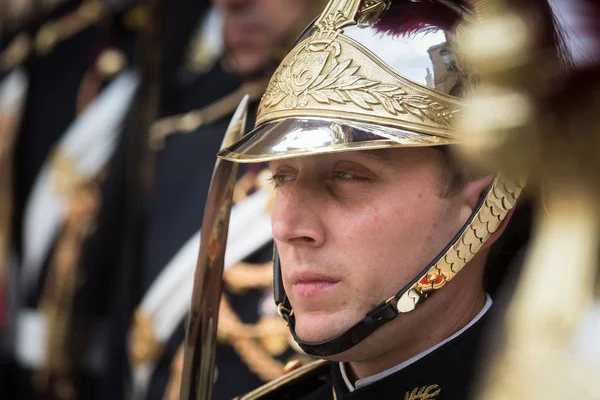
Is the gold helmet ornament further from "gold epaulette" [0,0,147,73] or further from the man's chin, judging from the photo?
"gold epaulette" [0,0,147,73]

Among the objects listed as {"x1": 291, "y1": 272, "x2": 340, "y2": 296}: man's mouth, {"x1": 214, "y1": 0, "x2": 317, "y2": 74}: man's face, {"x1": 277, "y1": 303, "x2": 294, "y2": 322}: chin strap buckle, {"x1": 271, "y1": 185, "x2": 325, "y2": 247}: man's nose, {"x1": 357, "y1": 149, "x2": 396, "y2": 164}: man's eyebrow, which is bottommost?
{"x1": 214, "y1": 0, "x2": 317, "y2": 74}: man's face

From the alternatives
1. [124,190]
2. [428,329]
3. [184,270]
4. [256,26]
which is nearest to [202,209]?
[184,270]

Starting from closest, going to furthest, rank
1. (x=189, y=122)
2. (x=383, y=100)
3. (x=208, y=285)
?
1. (x=383, y=100)
2. (x=208, y=285)
3. (x=189, y=122)

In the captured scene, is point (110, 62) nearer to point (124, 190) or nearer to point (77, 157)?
point (77, 157)

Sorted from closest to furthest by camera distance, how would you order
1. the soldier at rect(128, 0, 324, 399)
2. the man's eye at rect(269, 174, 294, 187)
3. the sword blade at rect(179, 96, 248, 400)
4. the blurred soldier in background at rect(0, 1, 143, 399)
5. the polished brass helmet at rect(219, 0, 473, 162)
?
the polished brass helmet at rect(219, 0, 473, 162) < the man's eye at rect(269, 174, 294, 187) < the sword blade at rect(179, 96, 248, 400) < the soldier at rect(128, 0, 324, 399) < the blurred soldier in background at rect(0, 1, 143, 399)

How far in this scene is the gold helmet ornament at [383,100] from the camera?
139cm

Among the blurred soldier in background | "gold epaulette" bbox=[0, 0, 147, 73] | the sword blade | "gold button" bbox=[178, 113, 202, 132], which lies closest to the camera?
the sword blade

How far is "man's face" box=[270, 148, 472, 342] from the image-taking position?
142 cm

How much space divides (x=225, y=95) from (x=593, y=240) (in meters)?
2.50

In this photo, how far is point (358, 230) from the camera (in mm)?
1417

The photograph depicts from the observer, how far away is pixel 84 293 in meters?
3.58

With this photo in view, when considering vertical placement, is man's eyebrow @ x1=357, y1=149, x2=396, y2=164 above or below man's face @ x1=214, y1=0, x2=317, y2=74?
above

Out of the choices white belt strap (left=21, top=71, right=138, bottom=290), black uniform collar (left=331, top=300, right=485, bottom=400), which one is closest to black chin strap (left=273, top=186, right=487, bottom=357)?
black uniform collar (left=331, top=300, right=485, bottom=400)

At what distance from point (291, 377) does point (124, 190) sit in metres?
1.86
